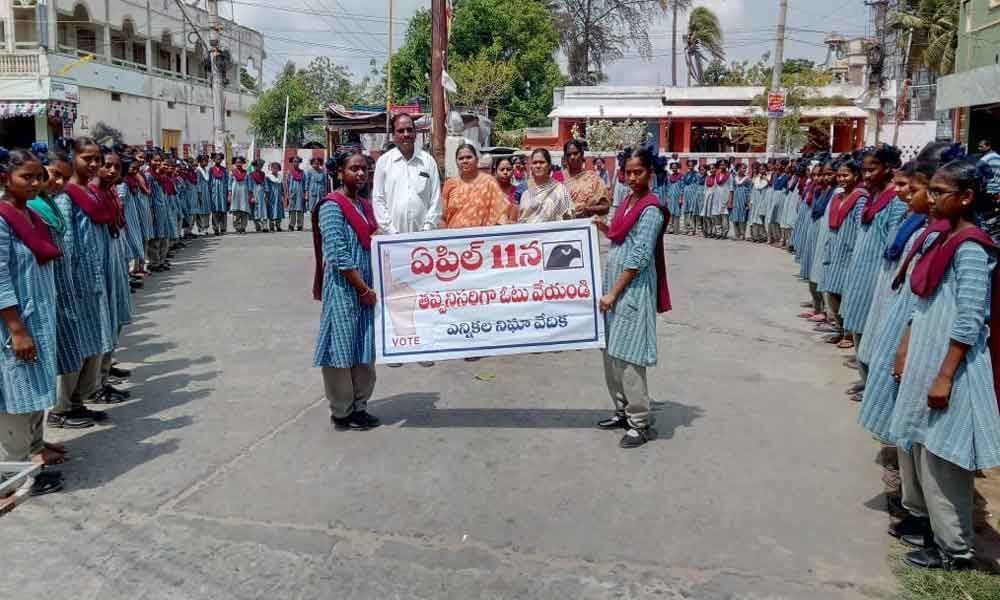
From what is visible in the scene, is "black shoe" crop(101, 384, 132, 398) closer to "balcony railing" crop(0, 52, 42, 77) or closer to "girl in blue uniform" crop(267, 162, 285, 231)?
"girl in blue uniform" crop(267, 162, 285, 231)

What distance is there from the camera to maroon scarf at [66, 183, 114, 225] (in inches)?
219

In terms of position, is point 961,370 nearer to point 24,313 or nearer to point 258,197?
point 24,313

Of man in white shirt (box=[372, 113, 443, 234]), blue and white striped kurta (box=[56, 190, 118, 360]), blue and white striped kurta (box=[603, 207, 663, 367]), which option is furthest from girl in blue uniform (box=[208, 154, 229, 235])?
blue and white striped kurta (box=[603, 207, 663, 367])

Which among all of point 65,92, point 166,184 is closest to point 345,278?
point 166,184

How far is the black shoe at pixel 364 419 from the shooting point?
5516mm

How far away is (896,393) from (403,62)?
39613 mm

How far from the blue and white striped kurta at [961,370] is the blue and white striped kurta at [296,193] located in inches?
→ 688

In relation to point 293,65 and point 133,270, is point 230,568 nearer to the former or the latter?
point 133,270

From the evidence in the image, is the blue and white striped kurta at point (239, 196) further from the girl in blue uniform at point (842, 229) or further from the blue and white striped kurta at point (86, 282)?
the girl in blue uniform at point (842, 229)

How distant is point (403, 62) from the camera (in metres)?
41.1

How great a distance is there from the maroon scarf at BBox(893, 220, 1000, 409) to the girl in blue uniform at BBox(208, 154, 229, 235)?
53.2ft

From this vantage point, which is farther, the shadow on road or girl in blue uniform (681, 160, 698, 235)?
girl in blue uniform (681, 160, 698, 235)

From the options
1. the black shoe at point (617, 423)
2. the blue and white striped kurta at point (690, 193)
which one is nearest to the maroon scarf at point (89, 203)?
the black shoe at point (617, 423)

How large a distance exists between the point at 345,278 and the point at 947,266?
3.30 m
